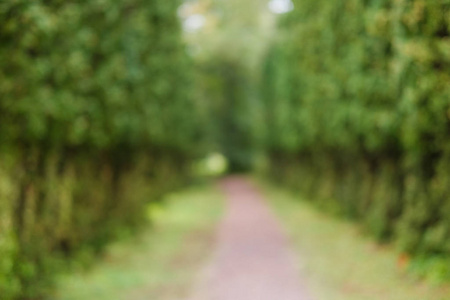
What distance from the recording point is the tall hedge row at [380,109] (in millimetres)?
7066

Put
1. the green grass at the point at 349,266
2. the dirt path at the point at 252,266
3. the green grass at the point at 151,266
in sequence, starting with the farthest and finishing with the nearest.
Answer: the green grass at the point at 151,266 → the dirt path at the point at 252,266 → the green grass at the point at 349,266

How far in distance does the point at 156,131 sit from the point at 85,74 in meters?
5.60

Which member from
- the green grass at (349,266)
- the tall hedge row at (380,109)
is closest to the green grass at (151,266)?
the green grass at (349,266)

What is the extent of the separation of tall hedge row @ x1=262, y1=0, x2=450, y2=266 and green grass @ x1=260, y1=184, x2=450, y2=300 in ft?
1.75

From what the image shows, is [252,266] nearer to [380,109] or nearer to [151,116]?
[380,109]

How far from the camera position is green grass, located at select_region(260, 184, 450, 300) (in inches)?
296

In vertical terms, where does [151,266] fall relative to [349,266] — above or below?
Answer: above

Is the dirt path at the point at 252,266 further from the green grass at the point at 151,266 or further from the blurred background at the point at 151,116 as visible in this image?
the blurred background at the point at 151,116

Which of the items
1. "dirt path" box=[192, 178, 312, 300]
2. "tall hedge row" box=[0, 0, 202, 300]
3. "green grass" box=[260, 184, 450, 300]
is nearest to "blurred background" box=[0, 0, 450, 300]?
"tall hedge row" box=[0, 0, 202, 300]

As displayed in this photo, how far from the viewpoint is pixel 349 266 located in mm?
9664

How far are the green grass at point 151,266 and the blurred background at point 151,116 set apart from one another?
A: 46 centimetres

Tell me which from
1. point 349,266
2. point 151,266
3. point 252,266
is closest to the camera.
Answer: point 349,266

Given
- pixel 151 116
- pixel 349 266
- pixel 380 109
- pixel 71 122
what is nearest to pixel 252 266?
pixel 349 266

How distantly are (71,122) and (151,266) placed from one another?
3.45 meters
